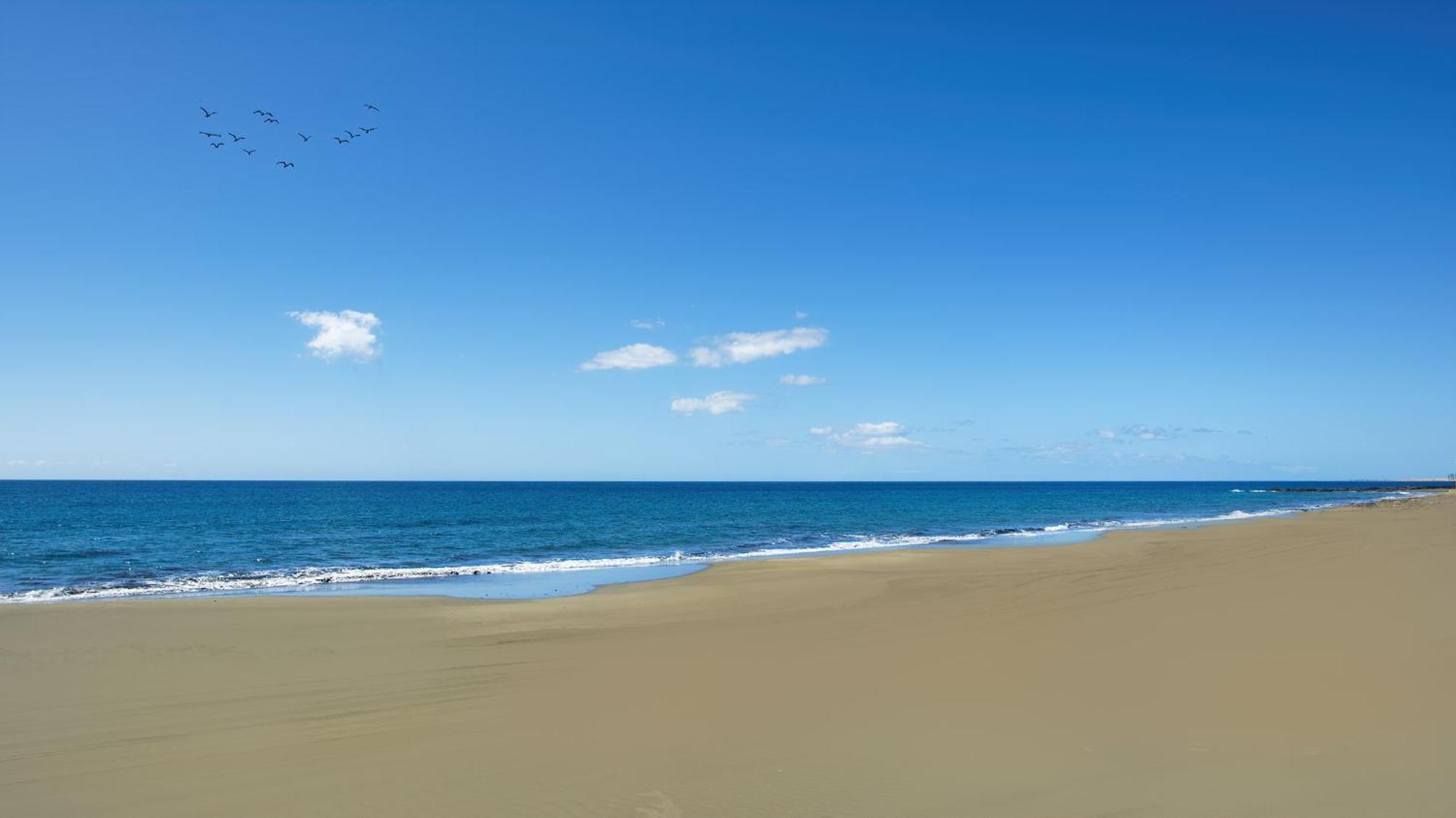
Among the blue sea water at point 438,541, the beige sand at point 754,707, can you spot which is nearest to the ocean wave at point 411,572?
the blue sea water at point 438,541

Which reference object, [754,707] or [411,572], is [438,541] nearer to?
[411,572]

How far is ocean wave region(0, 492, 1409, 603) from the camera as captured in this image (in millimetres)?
18703

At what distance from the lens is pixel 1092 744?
21.5 feet

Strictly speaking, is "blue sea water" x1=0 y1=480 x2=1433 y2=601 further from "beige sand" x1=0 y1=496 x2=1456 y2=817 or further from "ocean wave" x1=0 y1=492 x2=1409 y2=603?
"beige sand" x1=0 y1=496 x2=1456 y2=817

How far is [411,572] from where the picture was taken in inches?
913

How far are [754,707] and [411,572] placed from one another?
18537 millimetres

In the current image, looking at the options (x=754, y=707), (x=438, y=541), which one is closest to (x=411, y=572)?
(x=438, y=541)

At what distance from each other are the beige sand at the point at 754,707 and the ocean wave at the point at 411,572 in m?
4.52

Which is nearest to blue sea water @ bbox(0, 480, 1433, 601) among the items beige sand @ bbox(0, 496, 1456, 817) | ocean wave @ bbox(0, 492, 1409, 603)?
ocean wave @ bbox(0, 492, 1409, 603)

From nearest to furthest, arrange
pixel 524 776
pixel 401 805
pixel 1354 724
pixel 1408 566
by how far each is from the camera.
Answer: pixel 401 805 → pixel 524 776 → pixel 1354 724 → pixel 1408 566

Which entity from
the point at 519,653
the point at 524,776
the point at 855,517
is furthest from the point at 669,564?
the point at 855,517

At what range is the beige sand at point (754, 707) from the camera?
5805 millimetres

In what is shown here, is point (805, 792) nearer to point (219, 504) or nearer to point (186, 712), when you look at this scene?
point (186, 712)

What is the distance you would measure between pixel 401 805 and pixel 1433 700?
9.96 m
